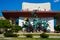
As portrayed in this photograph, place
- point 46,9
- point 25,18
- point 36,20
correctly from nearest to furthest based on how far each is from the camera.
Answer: point 36,20
point 25,18
point 46,9

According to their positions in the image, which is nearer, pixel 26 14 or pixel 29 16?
pixel 29 16

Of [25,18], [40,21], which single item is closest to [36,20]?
[40,21]

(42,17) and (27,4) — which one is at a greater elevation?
(27,4)

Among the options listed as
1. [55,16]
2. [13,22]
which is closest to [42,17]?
[55,16]

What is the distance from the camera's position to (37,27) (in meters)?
43.5

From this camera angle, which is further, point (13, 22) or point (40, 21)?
point (13, 22)

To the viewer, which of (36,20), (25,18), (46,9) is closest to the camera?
(36,20)

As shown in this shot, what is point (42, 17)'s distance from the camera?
48.0 m

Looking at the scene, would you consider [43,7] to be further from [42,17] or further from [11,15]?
[11,15]

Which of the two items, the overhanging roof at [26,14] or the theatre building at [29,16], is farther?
the overhanging roof at [26,14]

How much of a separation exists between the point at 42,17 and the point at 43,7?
11.7 feet

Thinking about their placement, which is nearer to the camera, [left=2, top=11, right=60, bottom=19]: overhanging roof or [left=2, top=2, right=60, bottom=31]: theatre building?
[left=2, top=2, right=60, bottom=31]: theatre building

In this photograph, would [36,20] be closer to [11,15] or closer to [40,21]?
[40,21]

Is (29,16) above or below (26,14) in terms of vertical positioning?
below
